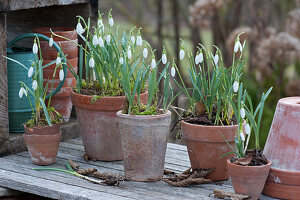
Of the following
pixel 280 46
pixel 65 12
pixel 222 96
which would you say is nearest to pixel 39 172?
pixel 222 96

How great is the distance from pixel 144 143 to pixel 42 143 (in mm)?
630

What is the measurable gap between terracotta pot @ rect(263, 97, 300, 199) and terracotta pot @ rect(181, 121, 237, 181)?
0.77ft

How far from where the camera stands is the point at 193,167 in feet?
9.03

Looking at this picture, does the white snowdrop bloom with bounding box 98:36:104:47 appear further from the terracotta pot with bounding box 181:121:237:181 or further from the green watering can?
the terracotta pot with bounding box 181:121:237:181

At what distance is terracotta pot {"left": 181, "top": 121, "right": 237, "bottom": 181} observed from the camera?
2.60 m

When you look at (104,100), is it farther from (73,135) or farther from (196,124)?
(73,135)

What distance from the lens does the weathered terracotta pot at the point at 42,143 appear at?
288cm

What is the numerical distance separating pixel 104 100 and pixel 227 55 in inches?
126

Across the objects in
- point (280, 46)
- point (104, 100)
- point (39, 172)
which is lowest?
point (39, 172)

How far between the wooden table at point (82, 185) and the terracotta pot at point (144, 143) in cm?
6

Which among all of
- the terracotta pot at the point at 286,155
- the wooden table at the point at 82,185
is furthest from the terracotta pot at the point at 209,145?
the terracotta pot at the point at 286,155

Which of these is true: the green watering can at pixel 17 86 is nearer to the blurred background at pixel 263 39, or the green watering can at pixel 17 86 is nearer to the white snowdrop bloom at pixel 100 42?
the white snowdrop bloom at pixel 100 42

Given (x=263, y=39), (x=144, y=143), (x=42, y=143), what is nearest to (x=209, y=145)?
(x=144, y=143)

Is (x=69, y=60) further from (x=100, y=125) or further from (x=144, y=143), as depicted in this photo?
(x=144, y=143)
